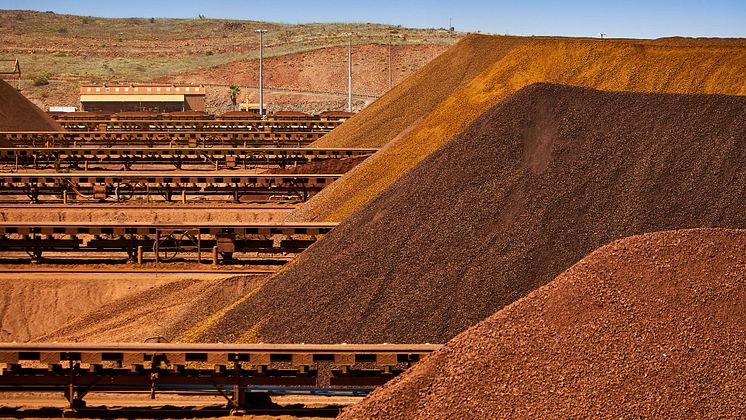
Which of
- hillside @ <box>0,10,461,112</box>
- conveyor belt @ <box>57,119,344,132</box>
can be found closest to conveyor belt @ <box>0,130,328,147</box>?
conveyor belt @ <box>57,119,344,132</box>

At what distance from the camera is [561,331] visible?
17625 mm

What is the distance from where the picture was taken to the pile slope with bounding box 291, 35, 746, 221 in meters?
38.8

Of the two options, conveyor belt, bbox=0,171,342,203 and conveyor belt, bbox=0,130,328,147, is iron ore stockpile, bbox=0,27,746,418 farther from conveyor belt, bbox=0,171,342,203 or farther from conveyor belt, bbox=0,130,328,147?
conveyor belt, bbox=0,130,328,147

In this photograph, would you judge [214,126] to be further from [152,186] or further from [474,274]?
[474,274]

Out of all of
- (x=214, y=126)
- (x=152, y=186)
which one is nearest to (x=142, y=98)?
(x=214, y=126)

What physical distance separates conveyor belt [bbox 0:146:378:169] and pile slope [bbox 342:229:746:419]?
123 feet

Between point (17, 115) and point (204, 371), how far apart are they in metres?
65.2

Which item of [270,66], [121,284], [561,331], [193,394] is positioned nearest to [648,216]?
[561,331]

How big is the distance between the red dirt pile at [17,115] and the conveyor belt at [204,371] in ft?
204

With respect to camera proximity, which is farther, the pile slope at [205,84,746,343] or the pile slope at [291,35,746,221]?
the pile slope at [291,35,746,221]

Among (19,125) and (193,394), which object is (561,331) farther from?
(19,125)

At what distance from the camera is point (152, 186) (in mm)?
51531

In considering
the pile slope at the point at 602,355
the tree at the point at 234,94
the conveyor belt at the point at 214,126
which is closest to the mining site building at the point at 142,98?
the tree at the point at 234,94

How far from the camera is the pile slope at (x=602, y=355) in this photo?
54.7 ft
